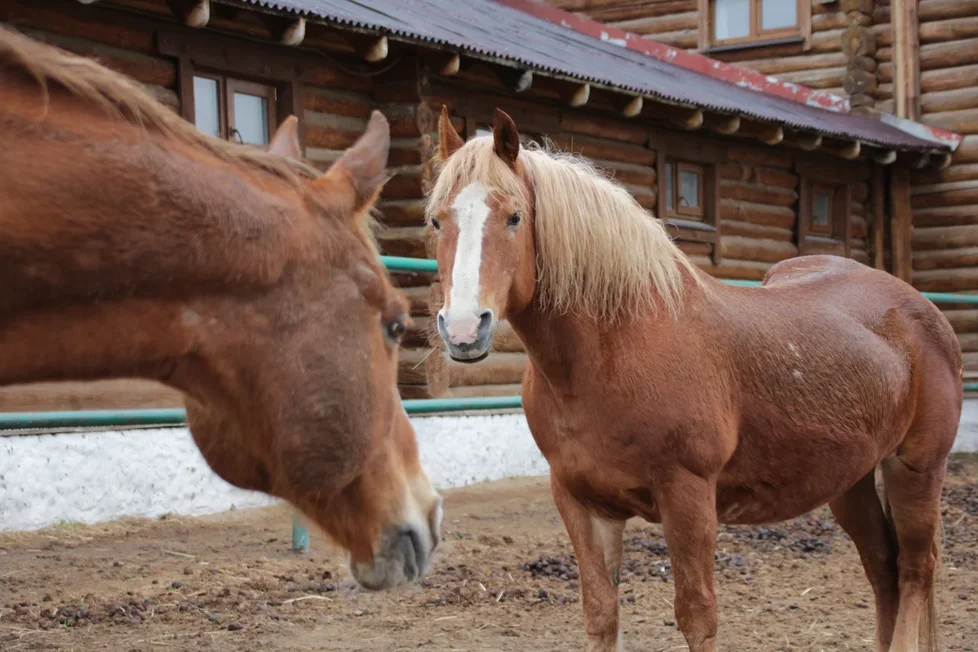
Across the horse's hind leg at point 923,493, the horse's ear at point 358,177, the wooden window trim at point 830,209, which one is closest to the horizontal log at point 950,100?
the wooden window trim at point 830,209

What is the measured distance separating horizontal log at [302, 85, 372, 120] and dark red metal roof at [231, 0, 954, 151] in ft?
2.30

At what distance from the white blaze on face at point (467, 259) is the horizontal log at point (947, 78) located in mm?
13154

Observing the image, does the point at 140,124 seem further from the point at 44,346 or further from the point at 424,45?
the point at 424,45

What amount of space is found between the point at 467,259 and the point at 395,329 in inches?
54.0

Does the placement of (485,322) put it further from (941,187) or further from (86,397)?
(941,187)

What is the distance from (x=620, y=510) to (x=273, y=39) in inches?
214

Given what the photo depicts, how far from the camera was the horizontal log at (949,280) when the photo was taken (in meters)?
14.5

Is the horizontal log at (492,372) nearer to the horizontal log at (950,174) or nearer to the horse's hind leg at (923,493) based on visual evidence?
the horse's hind leg at (923,493)

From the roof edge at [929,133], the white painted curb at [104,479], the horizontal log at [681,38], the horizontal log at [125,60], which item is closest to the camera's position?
the white painted curb at [104,479]

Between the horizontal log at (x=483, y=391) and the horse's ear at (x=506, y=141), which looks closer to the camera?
the horse's ear at (x=506, y=141)

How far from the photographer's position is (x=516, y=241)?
10.7 ft

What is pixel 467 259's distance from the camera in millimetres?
3127

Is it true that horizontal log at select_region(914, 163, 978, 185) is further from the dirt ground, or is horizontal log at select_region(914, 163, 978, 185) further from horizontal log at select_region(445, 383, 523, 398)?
the dirt ground

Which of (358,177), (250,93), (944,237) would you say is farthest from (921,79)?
(358,177)
